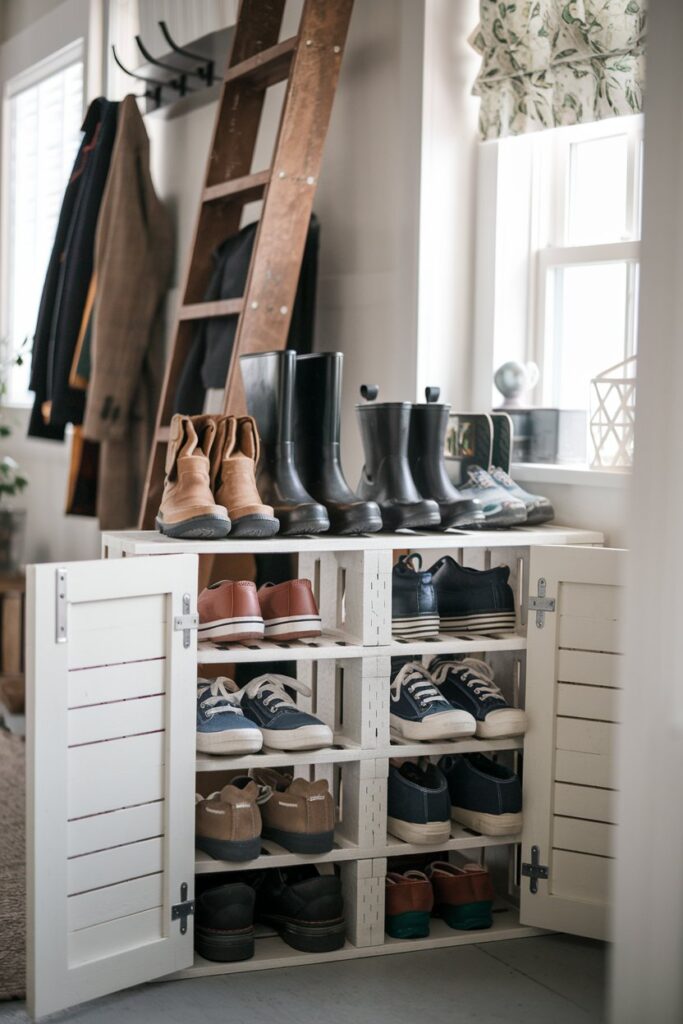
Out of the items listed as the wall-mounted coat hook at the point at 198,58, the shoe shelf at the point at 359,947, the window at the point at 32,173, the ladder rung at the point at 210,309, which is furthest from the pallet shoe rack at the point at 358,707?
the window at the point at 32,173

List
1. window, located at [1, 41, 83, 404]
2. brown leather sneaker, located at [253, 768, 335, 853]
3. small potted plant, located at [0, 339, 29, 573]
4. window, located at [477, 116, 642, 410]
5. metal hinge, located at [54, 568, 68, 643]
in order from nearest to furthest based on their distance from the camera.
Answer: metal hinge, located at [54, 568, 68, 643] → brown leather sneaker, located at [253, 768, 335, 853] → window, located at [477, 116, 642, 410] → small potted plant, located at [0, 339, 29, 573] → window, located at [1, 41, 83, 404]

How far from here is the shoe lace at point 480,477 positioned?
2289mm

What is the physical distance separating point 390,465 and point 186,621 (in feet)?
1.68

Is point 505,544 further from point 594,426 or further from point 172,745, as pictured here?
point 172,745

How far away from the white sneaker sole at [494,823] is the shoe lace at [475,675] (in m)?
0.20

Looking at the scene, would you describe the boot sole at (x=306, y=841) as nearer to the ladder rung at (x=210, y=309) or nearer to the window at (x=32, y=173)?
the ladder rung at (x=210, y=309)

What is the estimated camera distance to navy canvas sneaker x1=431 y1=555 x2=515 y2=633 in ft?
7.18

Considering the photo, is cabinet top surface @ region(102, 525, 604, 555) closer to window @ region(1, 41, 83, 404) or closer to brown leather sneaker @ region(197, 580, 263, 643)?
brown leather sneaker @ region(197, 580, 263, 643)

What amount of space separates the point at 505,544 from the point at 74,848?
0.88 meters

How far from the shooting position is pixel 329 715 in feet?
7.18

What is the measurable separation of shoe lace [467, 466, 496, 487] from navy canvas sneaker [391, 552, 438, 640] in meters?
0.24

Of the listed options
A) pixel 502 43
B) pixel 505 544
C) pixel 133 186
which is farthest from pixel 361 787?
pixel 133 186

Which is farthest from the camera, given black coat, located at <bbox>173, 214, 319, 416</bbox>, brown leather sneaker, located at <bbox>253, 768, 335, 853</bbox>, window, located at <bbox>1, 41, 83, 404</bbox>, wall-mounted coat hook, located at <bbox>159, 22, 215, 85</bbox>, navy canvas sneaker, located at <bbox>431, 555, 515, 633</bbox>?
window, located at <bbox>1, 41, 83, 404</bbox>

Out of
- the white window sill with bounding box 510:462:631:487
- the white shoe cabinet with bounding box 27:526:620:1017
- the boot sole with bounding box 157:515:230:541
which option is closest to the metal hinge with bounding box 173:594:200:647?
the white shoe cabinet with bounding box 27:526:620:1017
